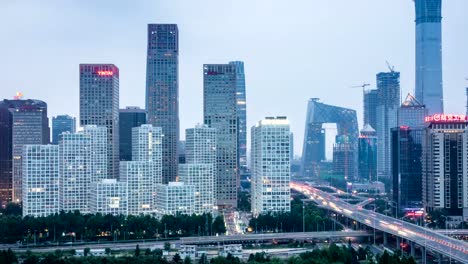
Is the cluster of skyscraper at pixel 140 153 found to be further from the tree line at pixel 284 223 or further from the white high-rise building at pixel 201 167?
the tree line at pixel 284 223

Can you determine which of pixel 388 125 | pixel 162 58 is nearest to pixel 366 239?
pixel 162 58

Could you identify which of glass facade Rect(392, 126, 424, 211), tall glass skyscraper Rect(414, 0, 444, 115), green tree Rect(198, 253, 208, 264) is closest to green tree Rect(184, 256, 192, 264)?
green tree Rect(198, 253, 208, 264)

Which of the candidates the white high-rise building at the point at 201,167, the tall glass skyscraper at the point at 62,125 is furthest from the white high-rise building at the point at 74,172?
the tall glass skyscraper at the point at 62,125

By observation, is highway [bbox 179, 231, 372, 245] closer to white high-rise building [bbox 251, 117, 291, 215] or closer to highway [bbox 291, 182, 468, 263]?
highway [bbox 291, 182, 468, 263]

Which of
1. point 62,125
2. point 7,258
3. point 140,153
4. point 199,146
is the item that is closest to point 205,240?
point 7,258

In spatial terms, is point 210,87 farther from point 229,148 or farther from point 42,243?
point 42,243

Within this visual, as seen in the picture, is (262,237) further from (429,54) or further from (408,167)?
(429,54)

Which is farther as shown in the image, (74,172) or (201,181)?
(201,181)
